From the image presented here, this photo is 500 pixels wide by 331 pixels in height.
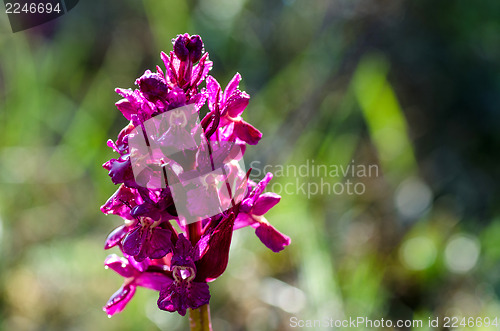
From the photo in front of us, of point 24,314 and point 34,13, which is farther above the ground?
point 34,13

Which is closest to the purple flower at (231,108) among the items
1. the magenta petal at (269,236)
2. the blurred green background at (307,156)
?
the magenta petal at (269,236)

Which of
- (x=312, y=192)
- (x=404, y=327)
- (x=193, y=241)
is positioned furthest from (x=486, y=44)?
(x=193, y=241)

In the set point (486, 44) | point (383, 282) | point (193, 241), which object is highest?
point (193, 241)

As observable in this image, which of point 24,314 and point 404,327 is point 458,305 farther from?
point 24,314

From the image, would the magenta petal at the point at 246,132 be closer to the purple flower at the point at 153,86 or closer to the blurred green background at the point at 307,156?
the purple flower at the point at 153,86

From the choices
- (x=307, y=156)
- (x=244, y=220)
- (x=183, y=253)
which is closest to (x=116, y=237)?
(x=183, y=253)

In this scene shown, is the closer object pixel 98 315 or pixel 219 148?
pixel 219 148

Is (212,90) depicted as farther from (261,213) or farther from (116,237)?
(116,237)
